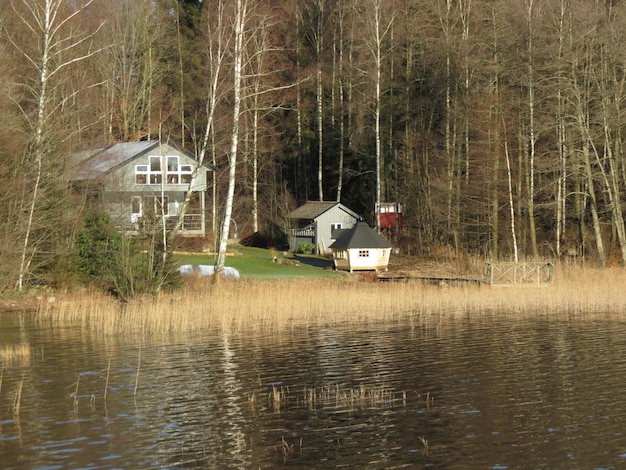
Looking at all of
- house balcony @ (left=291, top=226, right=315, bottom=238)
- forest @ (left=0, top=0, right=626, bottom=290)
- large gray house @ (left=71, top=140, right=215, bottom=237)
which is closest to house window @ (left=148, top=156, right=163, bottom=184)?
large gray house @ (left=71, top=140, right=215, bottom=237)

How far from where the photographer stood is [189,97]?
66125 millimetres

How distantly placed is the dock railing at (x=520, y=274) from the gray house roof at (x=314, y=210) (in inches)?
889

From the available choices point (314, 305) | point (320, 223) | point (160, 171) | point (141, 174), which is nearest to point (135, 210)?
point (141, 174)

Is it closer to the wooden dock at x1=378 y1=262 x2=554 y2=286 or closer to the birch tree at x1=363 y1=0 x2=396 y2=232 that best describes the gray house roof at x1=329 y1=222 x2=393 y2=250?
the birch tree at x1=363 y1=0 x2=396 y2=232

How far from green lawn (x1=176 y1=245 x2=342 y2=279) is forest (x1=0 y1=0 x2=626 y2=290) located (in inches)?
104

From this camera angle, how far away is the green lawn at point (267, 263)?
146 feet

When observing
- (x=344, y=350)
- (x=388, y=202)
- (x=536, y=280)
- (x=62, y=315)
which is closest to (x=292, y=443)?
(x=344, y=350)

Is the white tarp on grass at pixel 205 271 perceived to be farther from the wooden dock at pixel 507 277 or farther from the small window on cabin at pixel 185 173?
the small window on cabin at pixel 185 173

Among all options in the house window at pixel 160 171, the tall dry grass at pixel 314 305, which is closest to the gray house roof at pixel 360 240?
the tall dry grass at pixel 314 305

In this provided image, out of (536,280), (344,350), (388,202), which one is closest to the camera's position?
(344,350)

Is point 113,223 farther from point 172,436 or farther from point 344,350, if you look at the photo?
point 172,436

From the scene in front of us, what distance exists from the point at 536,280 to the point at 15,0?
3214 cm

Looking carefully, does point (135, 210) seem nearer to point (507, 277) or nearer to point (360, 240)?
point (360, 240)

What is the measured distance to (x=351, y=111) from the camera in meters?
59.8
